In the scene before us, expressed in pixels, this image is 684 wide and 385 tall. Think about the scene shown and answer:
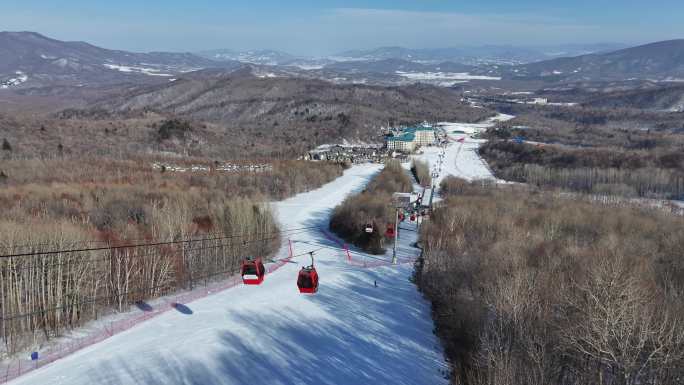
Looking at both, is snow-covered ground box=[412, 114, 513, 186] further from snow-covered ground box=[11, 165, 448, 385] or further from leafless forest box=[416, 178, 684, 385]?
snow-covered ground box=[11, 165, 448, 385]

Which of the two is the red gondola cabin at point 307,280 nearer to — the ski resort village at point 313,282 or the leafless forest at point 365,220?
the ski resort village at point 313,282

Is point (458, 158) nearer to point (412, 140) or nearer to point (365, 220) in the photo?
point (412, 140)

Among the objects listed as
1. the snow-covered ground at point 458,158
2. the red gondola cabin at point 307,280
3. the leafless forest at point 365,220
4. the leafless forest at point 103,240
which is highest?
the red gondola cabin at point 307,280

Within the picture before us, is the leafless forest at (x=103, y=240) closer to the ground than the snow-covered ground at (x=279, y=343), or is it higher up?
higher up

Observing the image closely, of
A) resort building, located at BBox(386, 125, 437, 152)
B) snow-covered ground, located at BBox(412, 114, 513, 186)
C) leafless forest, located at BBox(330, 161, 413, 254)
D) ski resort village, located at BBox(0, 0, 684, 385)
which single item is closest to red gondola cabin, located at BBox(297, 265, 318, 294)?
ski resort village, located at BBox(0, 0, 684, 385)

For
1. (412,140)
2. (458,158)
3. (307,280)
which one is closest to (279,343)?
(307,280)

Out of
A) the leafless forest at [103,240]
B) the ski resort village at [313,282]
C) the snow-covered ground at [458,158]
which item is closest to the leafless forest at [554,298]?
the ski resort village at [313,282]
